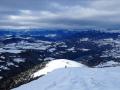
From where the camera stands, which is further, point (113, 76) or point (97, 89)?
point (113, 76)

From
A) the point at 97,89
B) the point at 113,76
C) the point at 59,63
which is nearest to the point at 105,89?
the point at 97,89

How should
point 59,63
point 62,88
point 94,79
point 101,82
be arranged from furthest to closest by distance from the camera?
point 59,63, point 94,79, point 101,82, point 62,88

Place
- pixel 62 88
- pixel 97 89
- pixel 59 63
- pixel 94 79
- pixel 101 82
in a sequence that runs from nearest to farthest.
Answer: pixel 97 89 → pixel 62 88 → pixel 101 82 → pixel 94 79 → pixel 59 63

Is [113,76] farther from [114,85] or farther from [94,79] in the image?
[114,85]

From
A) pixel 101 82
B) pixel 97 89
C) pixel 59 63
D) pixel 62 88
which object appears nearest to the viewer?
pixel 97 89

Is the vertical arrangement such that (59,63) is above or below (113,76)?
below

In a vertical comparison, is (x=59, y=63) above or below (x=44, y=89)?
below

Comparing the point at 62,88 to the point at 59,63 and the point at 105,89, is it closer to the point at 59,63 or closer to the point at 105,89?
the point at 105,89

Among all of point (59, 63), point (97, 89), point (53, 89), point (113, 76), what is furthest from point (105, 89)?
point (59, 63)

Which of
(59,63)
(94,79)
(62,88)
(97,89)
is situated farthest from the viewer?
(59,63)
